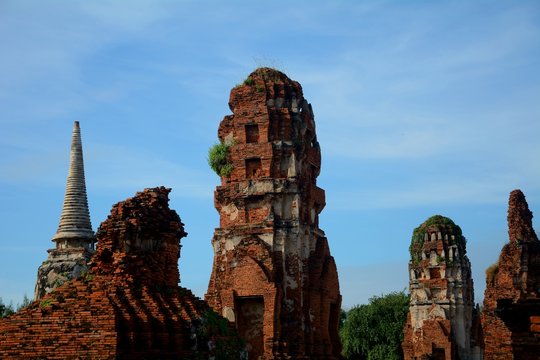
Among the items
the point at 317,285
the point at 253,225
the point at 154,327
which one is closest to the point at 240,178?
the point at 253,225

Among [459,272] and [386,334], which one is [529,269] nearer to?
[459,272]

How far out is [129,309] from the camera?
11.6 metres

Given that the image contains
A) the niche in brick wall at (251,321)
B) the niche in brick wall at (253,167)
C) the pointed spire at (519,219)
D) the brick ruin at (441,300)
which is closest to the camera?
the niche in brick wall at (251,321)

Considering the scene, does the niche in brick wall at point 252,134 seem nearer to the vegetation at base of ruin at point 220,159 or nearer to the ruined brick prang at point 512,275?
the vegetation at base of ruin at point 220,159

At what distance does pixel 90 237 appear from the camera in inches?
1261

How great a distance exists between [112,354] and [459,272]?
2592 cm

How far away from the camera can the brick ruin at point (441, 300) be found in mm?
33688

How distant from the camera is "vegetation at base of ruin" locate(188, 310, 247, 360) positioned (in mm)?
12055

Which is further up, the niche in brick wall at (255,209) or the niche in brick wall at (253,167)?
the niche in brick wall at (253,167)

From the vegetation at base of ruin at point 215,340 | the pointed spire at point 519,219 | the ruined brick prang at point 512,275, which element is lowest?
the vegetation at base of ruin at point 215,340

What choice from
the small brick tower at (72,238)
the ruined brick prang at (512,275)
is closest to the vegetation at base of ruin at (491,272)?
the ruined brick prang at (512,275)

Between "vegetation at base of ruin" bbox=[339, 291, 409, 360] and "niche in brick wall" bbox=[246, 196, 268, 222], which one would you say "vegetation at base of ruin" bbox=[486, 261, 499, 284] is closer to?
"niche in brick wall" bbox=[246, 196, 268, 222]

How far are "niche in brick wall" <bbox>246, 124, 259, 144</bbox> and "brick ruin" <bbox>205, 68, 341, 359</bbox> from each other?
0.16 ft

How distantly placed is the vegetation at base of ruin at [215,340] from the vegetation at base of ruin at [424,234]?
23169mm
